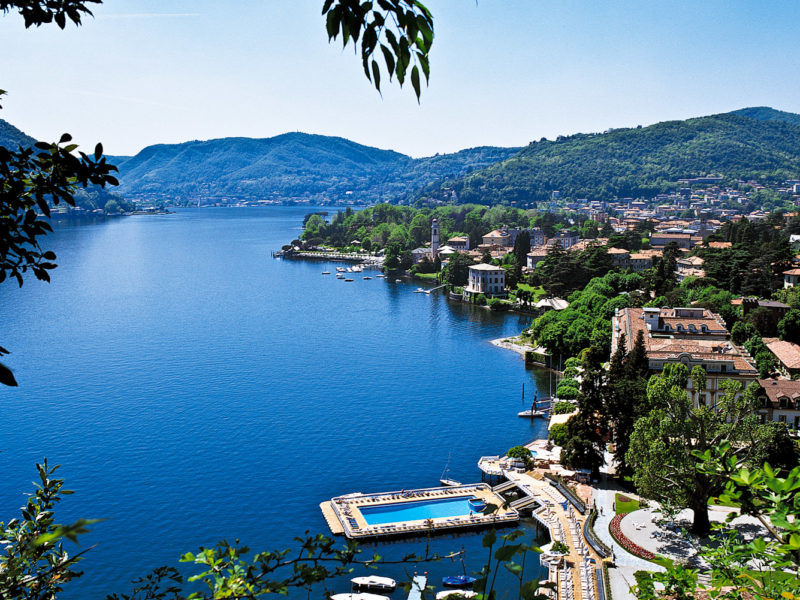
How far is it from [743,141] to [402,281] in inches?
4204

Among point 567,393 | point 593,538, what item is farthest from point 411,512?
point 567,393

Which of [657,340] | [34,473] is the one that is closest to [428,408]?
[657,340]

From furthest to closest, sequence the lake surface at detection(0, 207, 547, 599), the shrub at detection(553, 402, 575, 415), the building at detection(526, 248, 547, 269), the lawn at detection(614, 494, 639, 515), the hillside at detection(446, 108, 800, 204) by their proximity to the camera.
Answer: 1. the hillside at detection(446, 108, 800, 204)
2. the building at detection(526, 248, 547, 269)
3. the shrub at detection(553, 402, 575, 415)
4. the lake surface at detection(0, 207, 547, 599)
5. the lawn at detection(614, 494, 639, 515)

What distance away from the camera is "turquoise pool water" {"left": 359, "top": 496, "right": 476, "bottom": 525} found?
17203 mm

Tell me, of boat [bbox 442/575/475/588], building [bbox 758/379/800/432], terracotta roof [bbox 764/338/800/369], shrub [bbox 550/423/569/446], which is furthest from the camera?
terracotta roof [bbox 764/338/800/369]

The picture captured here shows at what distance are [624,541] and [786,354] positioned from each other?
43.6ft

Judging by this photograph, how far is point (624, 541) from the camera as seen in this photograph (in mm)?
14750

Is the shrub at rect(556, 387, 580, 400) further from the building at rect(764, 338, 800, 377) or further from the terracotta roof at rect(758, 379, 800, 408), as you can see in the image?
the building at rect(764, 338, 800, 377)

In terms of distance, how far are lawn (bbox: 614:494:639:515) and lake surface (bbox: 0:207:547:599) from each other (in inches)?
129

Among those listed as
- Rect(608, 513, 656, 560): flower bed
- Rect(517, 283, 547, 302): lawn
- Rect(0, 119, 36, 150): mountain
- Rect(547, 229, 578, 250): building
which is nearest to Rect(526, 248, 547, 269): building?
Rect(517, 283, 547, 302): lawn

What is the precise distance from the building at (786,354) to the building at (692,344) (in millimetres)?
1814

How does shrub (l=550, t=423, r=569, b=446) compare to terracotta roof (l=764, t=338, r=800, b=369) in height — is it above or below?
below

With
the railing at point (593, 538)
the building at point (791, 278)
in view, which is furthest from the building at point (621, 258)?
the railing at point (593, 538)

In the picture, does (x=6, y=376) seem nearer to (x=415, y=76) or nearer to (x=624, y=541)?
(x=415, y=76)
